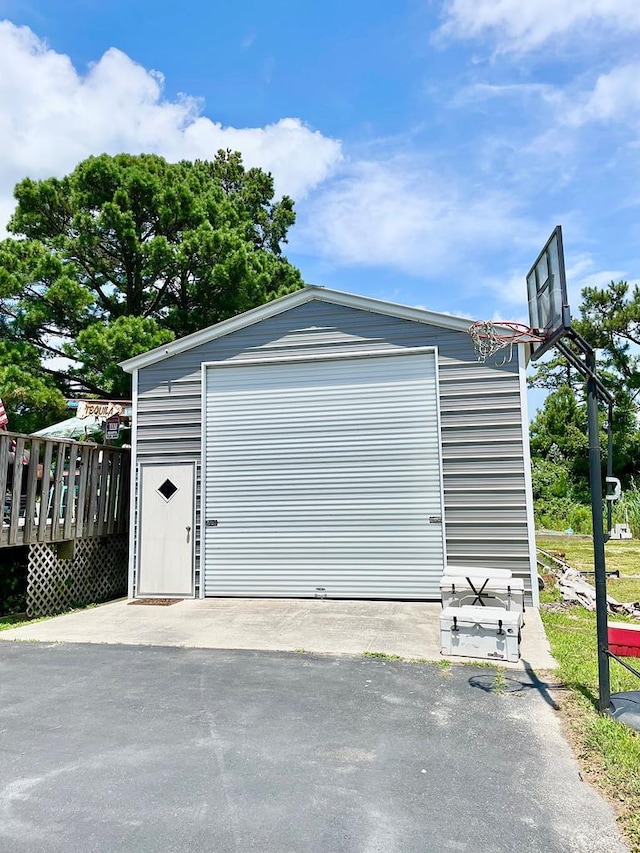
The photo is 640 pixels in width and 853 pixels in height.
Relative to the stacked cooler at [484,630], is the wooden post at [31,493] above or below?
above

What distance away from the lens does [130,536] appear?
8586 millimetres

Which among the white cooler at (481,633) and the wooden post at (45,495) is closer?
the white cooler at (481,633)

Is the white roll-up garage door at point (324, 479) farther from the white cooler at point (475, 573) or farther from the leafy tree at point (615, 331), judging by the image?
the leafy tree at point (615, 331)

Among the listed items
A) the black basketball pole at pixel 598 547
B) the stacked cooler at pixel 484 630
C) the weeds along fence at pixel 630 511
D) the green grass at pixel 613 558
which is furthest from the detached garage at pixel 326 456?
the weeds along fence at pixel 630 511

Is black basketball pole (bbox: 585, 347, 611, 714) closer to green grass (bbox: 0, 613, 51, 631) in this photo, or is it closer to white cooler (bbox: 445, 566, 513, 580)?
white cooler (bbox: 445, 566, 513, 580)

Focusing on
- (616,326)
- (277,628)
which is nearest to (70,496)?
(277,628)

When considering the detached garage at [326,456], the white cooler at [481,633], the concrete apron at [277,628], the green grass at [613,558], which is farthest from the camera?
the green grass at [613,558]

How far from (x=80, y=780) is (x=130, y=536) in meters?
6.06

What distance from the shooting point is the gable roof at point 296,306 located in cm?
796

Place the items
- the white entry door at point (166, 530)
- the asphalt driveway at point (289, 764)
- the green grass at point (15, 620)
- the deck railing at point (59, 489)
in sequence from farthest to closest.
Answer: the white entry door at point (166, 530) < the deck railing at point (59, 489) < the green grass at point (15, 620) < the asphalt driveway at point (289, 764)

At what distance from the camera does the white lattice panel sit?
7.45 m

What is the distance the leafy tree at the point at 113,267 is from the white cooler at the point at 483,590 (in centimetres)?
913

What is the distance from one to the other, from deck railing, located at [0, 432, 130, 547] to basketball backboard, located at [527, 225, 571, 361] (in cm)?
610

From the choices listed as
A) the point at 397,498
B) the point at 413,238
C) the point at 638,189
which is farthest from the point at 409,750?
the point at 413,238
